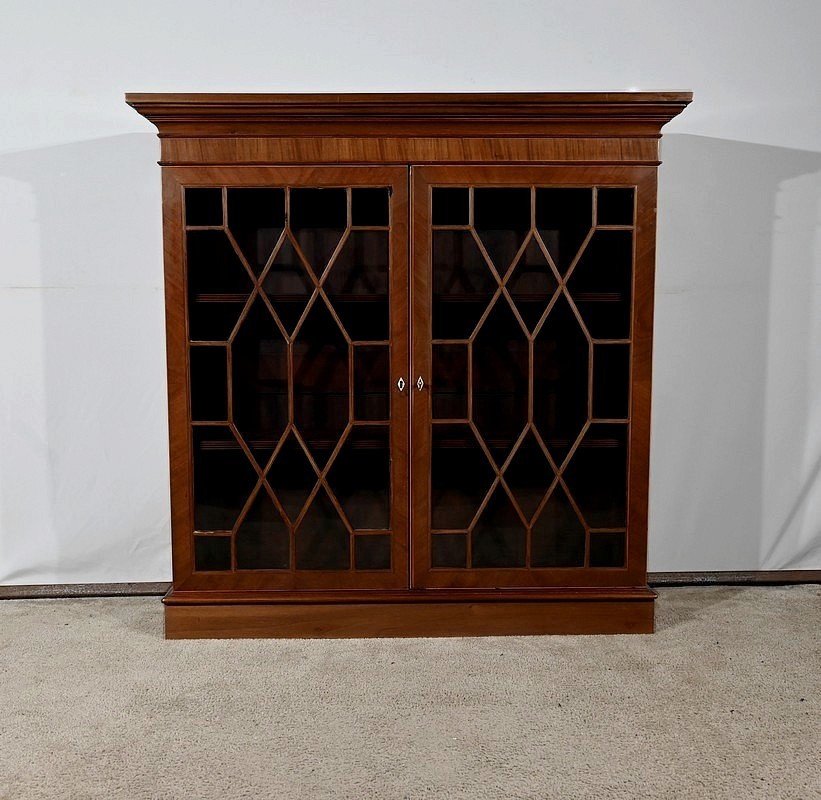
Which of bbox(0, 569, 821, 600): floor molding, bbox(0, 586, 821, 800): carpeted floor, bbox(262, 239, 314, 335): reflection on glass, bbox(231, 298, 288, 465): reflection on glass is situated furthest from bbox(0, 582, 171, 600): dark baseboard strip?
bbox(262, 239, 314, 335): reflection on glass

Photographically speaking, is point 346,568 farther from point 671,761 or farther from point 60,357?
point 60,357

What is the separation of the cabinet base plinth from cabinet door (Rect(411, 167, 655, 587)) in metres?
0.08

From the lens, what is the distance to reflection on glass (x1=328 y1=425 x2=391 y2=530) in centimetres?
241

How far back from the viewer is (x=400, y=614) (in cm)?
244

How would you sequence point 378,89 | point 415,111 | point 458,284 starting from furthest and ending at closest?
point 378,89, point 458,284, point 415,111

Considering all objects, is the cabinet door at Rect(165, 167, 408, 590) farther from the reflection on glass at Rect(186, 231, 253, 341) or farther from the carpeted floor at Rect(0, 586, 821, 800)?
the carpeted floor at Rect(0, 586, 821, 800)

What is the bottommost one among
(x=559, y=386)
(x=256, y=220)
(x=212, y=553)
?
(x=212, y=553)

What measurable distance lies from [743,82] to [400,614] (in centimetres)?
222

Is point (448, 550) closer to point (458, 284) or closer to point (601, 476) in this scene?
point (601, 476)

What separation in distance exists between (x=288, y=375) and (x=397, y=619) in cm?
81

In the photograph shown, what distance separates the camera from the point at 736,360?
2938 mm

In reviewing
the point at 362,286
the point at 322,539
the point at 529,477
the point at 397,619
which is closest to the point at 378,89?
the point at 362,286

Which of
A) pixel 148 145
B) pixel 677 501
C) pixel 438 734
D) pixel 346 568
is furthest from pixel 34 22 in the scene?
pixel 677 501

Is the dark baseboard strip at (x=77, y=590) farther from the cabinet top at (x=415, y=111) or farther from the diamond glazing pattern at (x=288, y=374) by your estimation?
the cabinet top at (x=415, y=111)
